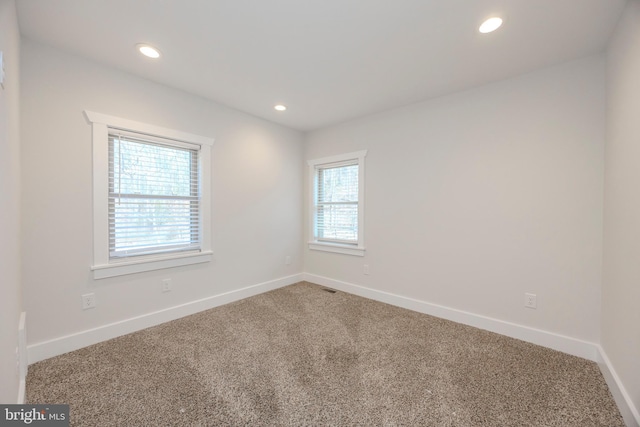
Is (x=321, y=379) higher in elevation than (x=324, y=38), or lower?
lower

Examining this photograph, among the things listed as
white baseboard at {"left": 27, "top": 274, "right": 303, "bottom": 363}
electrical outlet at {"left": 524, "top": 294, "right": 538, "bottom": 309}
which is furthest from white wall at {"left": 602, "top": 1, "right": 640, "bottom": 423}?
white baseboard at {"left": 27, "top": 274, "right": 303, "bottom": 363}

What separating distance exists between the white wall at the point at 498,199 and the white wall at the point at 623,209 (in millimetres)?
157

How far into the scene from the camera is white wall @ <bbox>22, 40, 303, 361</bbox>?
6.64 ft

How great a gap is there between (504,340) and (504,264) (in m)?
0.68

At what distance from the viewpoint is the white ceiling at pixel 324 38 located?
1656 millimetres

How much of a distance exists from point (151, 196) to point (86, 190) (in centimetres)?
50

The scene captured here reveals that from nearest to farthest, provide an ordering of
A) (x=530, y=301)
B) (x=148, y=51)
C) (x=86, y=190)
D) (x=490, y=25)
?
(x=490, y=25)
(x=148, y=51)
(x=86, y=190)
(x=530, y=301)

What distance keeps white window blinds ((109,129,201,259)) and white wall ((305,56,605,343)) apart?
2.19 m

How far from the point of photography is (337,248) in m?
3.88

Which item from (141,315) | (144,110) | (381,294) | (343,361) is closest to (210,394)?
(343,361)

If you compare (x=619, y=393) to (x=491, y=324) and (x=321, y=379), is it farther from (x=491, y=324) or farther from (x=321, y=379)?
(x=321, y=379)

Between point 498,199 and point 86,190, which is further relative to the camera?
point 498,199

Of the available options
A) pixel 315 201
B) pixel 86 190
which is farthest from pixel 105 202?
pixel 315 201

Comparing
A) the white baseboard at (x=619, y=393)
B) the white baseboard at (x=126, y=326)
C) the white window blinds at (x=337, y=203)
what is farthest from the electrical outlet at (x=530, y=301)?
the white baseboard at (x=126, y=326)
